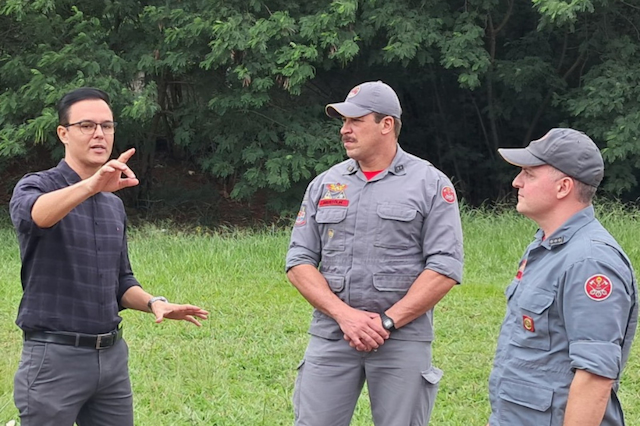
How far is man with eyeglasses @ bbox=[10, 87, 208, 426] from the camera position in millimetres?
2811

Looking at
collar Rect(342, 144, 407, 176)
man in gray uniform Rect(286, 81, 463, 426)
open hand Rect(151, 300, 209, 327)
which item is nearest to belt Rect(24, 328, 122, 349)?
open hand Rect(151, 300, 209, 327)

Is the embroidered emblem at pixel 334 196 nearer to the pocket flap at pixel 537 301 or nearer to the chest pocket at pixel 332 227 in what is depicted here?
the chest pocket at pixel 332 227

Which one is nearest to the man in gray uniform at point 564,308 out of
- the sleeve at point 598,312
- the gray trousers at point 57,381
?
the sleeve at point 598,312

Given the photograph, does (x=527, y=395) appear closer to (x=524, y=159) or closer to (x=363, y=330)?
(x=524, y=159)

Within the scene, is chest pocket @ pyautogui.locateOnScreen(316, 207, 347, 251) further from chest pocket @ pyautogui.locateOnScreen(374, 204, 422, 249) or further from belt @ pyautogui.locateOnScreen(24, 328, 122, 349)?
belt @ pyautogui.locateOnScreen(24, 328, 122, 349)

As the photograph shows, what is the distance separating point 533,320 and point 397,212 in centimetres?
100

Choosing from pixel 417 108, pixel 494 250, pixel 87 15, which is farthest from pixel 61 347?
pixel 417 108

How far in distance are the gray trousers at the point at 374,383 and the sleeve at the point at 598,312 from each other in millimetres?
1041

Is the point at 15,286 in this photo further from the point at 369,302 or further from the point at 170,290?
the point at 369,302

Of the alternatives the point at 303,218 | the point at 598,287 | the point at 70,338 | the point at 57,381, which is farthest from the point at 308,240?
the point at 598,287

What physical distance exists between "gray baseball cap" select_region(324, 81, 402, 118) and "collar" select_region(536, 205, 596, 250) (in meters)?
1.19

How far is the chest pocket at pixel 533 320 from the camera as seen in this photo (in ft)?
7.89

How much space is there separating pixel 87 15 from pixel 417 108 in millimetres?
7625

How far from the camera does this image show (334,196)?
11.3ft
